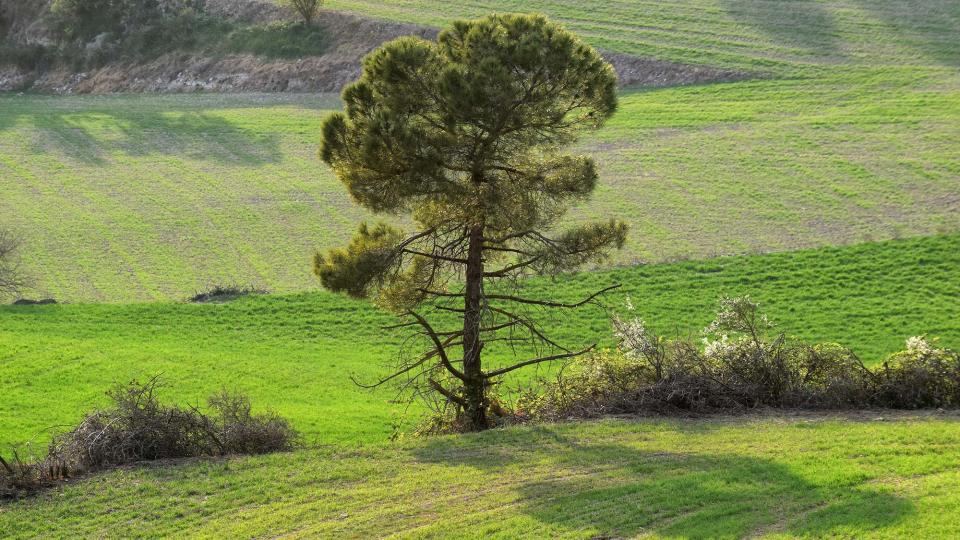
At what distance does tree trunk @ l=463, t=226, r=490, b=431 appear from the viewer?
22.8 metres

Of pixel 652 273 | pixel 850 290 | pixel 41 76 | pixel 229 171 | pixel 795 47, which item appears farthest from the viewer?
pixel 41 76

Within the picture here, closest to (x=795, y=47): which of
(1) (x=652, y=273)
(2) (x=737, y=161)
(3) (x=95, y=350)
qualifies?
(2) (x=737, y=161)

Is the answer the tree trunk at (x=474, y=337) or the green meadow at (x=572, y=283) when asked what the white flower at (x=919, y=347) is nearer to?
the green meadow at (x=572, y=283)

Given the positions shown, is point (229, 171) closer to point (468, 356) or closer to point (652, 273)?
point (652, 273)

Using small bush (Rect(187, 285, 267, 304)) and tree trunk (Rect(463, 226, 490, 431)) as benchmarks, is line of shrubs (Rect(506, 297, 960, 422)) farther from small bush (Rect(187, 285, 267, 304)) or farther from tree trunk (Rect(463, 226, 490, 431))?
small bush (Rect(187, 285, 267, 304))

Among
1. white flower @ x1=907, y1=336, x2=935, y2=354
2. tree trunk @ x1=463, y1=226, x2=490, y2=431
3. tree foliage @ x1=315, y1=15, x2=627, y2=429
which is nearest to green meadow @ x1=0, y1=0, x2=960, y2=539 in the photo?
white flower @ x1=907, y1=336, x2=935, y2=354

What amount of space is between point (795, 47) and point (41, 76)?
161 ft

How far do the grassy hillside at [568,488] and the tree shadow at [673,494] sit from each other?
0.04m

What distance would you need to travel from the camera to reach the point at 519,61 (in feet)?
68.8

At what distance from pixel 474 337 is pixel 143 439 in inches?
261

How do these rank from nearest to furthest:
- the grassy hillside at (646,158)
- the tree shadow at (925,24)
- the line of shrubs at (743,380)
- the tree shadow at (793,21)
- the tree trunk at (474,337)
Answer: the line of shrubs at (743,380) → the tree trunk at (474,337) → the grassy hillside at (646,158) → the tree shadow at (925,24) → the tree shadow at (793,21)

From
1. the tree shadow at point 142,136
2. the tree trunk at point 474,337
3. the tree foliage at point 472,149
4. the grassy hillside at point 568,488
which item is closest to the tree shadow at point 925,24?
the tree shadow at point 142,136

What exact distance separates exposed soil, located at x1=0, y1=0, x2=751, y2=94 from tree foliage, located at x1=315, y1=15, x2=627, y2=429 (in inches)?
1707

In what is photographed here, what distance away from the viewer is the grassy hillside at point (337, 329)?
99.5 ft
